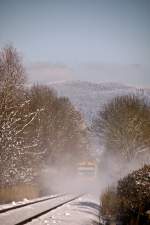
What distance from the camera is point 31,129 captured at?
4409cm

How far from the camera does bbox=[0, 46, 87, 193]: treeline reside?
100 feet

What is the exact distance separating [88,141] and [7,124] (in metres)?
58.1

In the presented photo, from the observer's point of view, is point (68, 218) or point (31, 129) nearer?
point (68, 218)

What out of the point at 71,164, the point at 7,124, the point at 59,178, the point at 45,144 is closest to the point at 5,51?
the point at 7,124

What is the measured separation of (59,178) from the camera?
6594 centimetres

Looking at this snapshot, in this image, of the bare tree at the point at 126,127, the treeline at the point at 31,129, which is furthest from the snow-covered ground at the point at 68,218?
the bare tree at the point at 126,127

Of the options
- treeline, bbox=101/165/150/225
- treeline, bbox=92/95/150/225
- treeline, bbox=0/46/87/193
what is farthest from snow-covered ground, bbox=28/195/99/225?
treeline, bbox=92/95/150/225

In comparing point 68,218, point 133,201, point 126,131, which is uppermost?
point 126,131

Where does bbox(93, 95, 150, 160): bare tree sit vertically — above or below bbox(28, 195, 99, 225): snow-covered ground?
above

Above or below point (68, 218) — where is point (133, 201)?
above

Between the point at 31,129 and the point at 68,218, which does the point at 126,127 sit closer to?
the point at 31,129

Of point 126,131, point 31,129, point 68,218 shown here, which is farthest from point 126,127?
point 68,218

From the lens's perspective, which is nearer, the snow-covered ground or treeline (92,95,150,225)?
the snow-covered ground

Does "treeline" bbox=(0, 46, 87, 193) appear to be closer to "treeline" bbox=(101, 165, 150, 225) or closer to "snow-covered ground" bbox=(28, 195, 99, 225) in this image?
"snow-covered ground" bbox=(28, 195, 99, 225)
